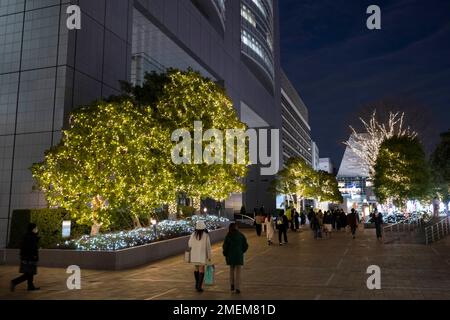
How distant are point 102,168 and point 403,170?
85.6 ft

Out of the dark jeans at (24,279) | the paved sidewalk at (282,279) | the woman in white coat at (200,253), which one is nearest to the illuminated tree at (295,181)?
the paved sidewalk at (282,279)

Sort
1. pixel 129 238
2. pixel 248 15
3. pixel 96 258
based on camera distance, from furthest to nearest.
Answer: pixel 248 15 → pixel 129 238 → pixel 96 258

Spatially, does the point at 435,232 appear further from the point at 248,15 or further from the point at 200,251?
the point at 248,15

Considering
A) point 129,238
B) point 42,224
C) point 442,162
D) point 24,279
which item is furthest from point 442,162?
point 24,279

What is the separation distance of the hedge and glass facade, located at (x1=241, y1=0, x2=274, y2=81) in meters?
34.9

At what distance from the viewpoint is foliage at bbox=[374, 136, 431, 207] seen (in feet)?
110

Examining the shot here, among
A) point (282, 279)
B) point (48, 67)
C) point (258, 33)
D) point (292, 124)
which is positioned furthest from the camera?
point (292, 124)

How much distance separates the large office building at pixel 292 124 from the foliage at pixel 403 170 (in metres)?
54.1

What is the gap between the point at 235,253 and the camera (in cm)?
928

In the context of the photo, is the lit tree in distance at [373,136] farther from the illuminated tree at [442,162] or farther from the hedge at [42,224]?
the hedge at [42,224]

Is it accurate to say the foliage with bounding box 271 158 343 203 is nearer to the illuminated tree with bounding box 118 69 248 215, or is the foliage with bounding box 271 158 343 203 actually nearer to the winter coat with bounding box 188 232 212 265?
the illuminated tree with bounding box 118 69 248 215
